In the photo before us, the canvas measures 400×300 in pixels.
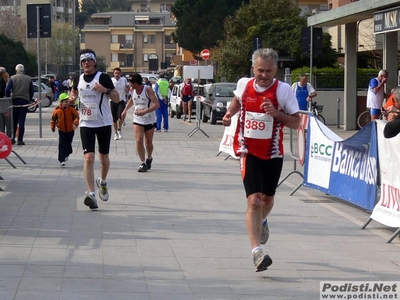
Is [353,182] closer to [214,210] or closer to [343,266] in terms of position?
[214,210]

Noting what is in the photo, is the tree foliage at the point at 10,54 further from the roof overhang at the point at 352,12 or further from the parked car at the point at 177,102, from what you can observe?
the roof overhang at the point at 352,12

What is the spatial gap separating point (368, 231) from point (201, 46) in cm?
5730

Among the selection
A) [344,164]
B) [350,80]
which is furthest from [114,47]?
[344,164]

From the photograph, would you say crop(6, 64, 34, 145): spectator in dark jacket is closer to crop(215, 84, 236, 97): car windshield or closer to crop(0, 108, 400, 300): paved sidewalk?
crop(0, 108, 400, 300): paved sidewalk

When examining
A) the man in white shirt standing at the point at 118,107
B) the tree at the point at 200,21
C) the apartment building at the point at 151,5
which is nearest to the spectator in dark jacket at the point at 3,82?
the man in white shirt standing at the point at 118,107

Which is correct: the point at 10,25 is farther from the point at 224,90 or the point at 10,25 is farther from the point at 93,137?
the point at 93,137

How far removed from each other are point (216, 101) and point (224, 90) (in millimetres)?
1337

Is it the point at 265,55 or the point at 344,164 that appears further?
the point at 344,164

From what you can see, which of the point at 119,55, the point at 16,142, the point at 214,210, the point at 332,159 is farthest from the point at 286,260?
the point at 119,55

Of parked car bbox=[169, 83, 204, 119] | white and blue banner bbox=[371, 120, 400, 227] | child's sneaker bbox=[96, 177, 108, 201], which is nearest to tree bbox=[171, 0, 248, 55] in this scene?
parked car bbox=[169, 83, 204, 119]

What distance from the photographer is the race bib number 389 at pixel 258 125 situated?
7.42 meters

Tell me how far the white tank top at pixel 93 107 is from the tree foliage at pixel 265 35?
1121 inches

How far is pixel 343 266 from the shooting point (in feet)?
25.5

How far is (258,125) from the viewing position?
7.45 m
